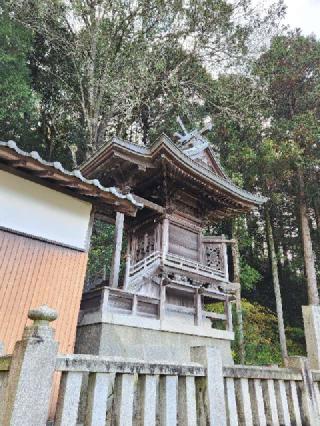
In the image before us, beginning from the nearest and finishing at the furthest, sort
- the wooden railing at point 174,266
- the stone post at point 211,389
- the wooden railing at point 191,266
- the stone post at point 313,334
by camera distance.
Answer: the stone post at point 211,389, the stone post at point 313,334, the wooden railing at point 174,266, the wooden railing at point 191,266

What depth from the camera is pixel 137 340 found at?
9922 millimetres

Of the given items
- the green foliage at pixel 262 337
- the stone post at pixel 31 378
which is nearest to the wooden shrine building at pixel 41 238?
the stone post at pixel 31 378

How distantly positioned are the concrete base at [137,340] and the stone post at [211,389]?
209 inches

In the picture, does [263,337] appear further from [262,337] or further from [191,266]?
[191,266]

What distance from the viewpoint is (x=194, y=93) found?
21500mm

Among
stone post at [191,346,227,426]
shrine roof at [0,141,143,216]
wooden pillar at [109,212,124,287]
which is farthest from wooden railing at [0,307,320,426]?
wooden pillar at [109,212,124,287]

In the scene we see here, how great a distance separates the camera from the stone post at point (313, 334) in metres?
4.72

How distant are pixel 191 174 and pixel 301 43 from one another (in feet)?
49.5

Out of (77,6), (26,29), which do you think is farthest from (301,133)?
(26,29)

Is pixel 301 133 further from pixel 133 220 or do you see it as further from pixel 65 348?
pixel 65 348

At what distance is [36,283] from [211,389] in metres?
3.89

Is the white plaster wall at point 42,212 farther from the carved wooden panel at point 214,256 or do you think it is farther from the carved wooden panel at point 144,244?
the carved wooden panel at point 214,256

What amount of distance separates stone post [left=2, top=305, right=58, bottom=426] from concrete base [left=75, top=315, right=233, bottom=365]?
648cm

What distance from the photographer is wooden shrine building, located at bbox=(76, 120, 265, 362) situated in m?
9.84
